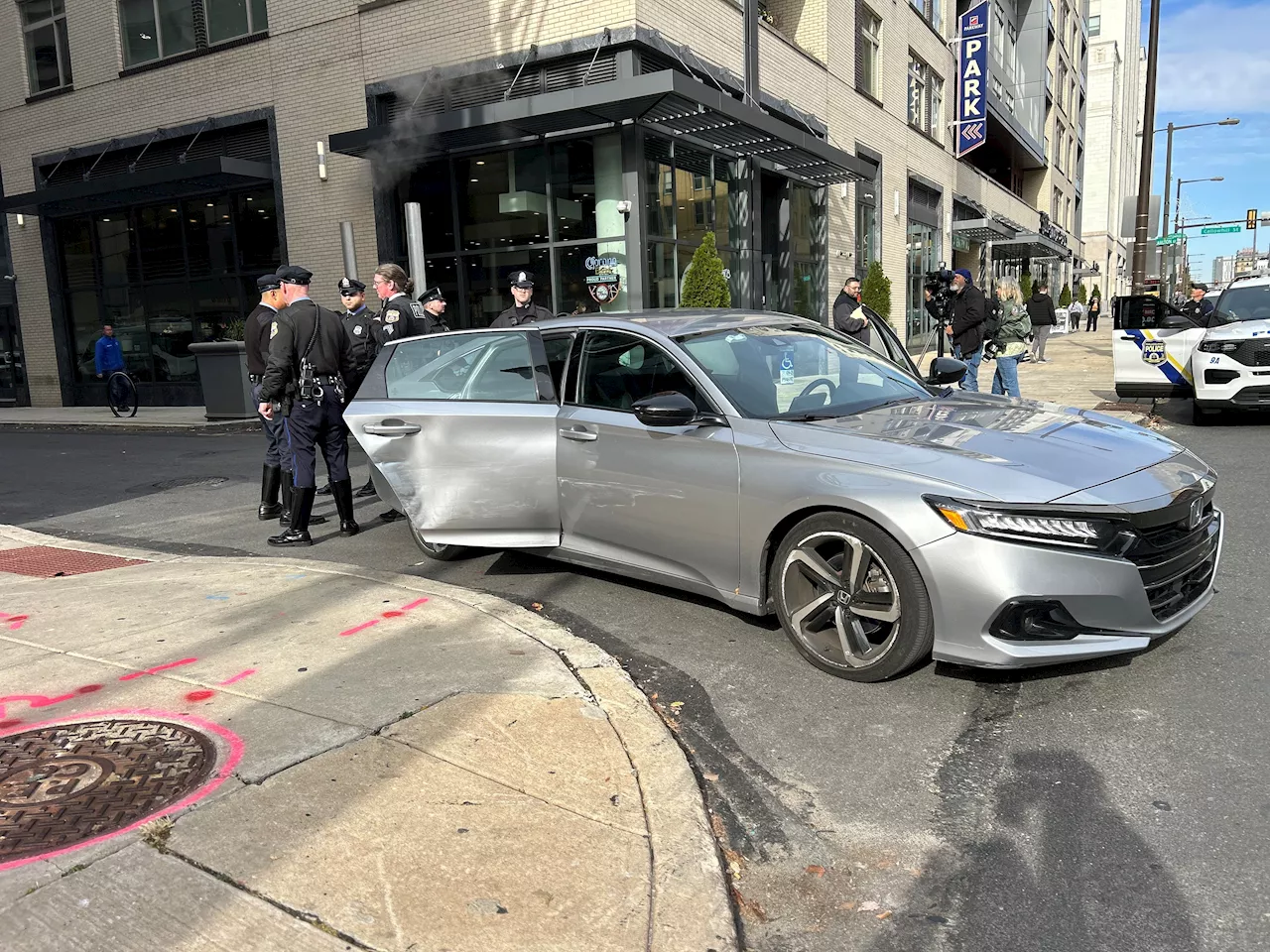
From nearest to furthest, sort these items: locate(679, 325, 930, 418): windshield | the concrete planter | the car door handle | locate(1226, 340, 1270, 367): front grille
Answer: locate(679, 325, 930, 418): windshield < the car door handle < locate(1226, 340, 1270, 367): front grille < the concrete planter

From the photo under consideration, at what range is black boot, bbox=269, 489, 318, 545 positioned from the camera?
6699 millimetres

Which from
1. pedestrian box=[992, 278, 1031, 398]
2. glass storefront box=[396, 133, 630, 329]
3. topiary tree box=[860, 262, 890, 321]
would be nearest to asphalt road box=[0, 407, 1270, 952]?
pedestrian box=[992, 278, 1031, 398]

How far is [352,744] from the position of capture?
3307 millimetres

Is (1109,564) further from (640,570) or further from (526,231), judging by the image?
(526,231)

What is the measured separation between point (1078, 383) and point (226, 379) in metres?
14.5

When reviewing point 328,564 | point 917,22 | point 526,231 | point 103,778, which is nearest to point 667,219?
point 526,231

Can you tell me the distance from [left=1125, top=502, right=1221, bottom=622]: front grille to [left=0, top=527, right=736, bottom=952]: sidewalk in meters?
1.89

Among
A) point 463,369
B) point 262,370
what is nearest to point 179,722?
point 463,369

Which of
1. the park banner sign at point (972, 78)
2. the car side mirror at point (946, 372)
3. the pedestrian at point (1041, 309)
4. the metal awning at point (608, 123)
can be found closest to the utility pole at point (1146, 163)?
the pedestrian at point (1041, 309)

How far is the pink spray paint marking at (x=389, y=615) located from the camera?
455 centimetres

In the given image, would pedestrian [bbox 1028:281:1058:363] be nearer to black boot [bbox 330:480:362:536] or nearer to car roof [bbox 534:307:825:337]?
car roof [bbox 534:307:825:337]

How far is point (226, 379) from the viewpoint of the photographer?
15805 mm

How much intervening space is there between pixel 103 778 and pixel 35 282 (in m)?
23.3

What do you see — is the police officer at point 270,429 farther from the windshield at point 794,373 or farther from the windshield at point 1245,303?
the windshield at point 1245,303
